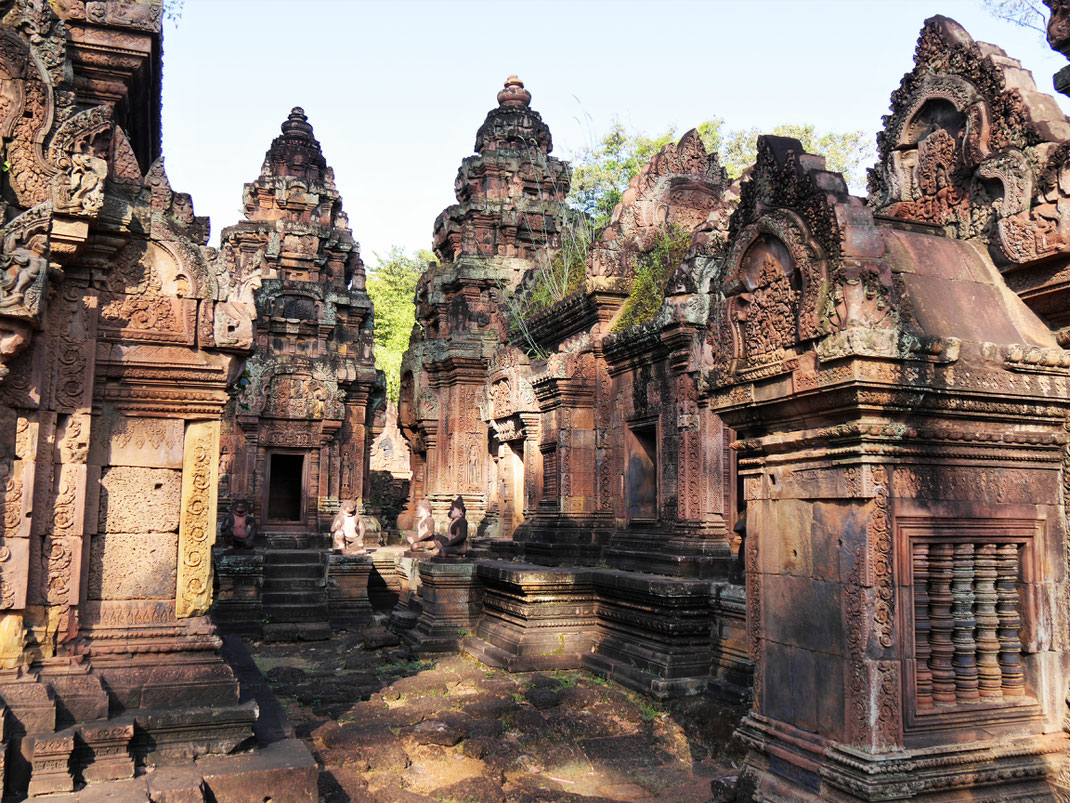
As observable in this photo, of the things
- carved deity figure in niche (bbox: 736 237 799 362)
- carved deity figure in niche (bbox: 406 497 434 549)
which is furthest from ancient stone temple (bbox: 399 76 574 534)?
carved deity figure in niche (bbox: 736 237 799 362)

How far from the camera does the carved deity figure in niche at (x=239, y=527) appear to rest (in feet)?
48.0

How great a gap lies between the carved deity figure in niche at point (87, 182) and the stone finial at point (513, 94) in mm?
15738

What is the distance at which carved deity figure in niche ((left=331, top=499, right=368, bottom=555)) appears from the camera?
15.5 m

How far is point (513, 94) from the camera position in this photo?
64.1ft

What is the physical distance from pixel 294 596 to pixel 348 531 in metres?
1.58

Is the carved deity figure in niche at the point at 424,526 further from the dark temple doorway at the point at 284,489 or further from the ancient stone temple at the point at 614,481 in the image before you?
the dark temple doorway at the point at 284,489

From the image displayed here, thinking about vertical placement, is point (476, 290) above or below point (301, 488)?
above

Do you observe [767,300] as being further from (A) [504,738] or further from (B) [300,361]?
(B) [300,361]

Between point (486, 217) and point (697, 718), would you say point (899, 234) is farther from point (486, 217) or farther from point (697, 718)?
point (486, 217)

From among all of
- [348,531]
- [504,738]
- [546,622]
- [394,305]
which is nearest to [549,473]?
[546,622]

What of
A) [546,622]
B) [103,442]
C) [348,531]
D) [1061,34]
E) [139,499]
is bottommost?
[546,622]

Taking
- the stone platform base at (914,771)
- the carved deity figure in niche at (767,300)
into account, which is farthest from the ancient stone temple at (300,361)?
the stone platform base at (914,771)

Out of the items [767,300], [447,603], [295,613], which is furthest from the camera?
[295,613]

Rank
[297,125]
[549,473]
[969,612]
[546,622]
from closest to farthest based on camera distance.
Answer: [969,612] → [546,622] → [549,473] → [297,125]
